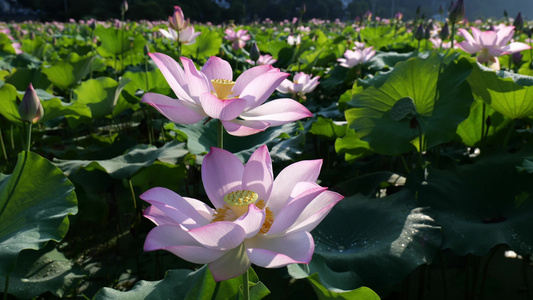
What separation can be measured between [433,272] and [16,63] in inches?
133

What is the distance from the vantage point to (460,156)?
201 cm

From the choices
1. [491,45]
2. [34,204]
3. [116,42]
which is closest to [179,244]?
[34,204]

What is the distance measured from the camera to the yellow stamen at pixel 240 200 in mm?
625

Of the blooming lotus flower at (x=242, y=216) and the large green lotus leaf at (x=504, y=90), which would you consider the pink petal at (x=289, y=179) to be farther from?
the large green lotus leaf at (x=504, y=90)

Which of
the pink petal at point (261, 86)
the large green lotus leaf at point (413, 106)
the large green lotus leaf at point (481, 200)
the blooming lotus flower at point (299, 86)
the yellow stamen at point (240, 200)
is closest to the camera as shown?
the yellow stamen at point (240, 200)

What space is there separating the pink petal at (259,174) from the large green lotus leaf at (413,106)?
95cm

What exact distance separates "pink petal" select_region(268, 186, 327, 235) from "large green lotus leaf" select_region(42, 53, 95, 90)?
2.35 meters

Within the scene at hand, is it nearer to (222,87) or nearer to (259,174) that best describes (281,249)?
(259,174)

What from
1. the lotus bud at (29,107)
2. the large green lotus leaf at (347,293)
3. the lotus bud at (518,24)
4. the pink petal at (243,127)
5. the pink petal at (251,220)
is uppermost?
the pink petal at (243,127)

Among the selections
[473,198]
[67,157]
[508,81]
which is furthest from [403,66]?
[67,157]

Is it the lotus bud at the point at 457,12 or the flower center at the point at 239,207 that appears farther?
the lotus bud at the point at 457,12

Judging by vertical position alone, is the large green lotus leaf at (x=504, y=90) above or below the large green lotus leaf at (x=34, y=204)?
above

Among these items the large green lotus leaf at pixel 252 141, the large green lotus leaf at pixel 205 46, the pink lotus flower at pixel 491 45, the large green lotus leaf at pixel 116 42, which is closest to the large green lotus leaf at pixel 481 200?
the large green lotus leaf at pixel 252 141

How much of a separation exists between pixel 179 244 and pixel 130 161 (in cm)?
123
